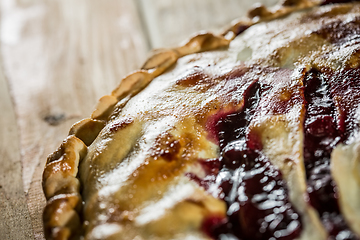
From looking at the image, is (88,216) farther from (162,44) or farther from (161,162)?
(162,44)

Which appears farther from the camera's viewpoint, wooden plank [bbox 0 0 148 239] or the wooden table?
wooden plank [bbox 0 0 148 239]

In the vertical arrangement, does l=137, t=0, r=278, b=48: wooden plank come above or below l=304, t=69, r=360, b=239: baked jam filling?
above

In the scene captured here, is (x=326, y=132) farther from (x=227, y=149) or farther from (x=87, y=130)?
(x=87, y=130)

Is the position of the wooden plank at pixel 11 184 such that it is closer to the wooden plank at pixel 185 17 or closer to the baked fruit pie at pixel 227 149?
the baked fruit pie at pixel 227 149

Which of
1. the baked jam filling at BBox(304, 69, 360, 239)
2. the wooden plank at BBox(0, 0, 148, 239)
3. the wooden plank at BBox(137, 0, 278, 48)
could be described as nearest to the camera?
the baked jam filling at BBox(304, 69, 360, 239)

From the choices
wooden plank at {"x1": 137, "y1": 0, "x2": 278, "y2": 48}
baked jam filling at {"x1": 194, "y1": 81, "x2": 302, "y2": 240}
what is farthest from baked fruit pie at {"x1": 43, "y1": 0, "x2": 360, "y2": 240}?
wooden plank at {"x1": 137, "y1": 0, "x2": 278, "y2": 48}

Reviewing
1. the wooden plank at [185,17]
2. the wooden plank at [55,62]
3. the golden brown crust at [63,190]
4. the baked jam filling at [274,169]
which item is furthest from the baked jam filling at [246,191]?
the wooden plank at [185,17]

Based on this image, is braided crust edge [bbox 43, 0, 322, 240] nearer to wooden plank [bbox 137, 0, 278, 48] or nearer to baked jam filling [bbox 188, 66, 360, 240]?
baked jam filling [bbox 188, 66, 360, 240]

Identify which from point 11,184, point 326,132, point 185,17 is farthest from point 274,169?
point 185,17
